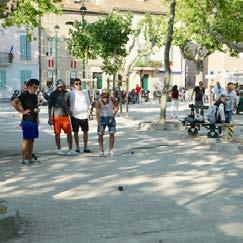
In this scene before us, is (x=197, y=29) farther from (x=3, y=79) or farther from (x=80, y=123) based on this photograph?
(x=80, y=123)

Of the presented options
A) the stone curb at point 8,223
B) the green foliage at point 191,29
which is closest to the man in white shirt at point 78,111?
the stone curb at point 8,223

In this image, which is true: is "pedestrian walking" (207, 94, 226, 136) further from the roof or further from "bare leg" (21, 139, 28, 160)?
the roof

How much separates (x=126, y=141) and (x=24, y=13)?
26.3 ft

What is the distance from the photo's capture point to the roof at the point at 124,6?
53750 mm

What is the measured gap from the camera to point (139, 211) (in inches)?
272

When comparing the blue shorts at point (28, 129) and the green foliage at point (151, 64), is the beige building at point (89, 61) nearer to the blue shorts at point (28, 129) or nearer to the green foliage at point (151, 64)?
the green foliage at point (151, 64)

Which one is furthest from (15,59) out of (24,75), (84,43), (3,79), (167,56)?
(167,56)

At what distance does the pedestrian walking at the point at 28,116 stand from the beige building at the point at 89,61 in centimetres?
3715

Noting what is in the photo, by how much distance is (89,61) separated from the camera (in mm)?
52031

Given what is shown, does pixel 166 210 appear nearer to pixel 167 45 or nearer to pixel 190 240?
pixel 190 240

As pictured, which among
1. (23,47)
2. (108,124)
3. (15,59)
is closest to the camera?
(108,124)

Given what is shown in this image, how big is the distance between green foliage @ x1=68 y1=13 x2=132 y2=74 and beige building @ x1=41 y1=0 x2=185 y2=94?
2075 centimetres

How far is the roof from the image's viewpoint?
53.8 meters

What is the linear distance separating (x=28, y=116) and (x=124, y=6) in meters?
46.7
